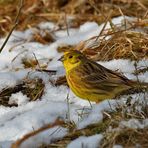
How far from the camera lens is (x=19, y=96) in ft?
17.5

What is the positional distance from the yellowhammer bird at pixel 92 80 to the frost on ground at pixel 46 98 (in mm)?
121

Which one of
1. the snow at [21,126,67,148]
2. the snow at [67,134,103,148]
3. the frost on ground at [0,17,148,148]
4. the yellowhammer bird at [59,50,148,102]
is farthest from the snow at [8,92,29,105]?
the snow at [67,134,103,148]

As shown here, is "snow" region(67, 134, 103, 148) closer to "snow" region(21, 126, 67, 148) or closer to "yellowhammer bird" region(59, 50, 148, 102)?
"snow" region(21, 126, 67, 148)

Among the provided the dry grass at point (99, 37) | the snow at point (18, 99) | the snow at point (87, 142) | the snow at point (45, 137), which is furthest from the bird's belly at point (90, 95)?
the snow at point (87, 142)

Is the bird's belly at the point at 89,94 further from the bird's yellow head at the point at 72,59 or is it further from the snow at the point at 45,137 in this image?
the snow at the point at 45,137

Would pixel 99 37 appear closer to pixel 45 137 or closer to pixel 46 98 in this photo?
pixel 46 98

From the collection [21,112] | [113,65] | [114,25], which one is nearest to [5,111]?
[21,112]

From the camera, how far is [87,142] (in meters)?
3.69

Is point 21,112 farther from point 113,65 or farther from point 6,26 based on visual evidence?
point 6,26

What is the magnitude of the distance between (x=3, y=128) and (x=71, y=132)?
64 cm

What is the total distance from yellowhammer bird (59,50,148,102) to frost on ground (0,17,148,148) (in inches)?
4.8

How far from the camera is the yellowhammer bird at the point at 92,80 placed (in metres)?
5.05

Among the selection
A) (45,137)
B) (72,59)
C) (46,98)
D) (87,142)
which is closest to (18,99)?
(46,98)

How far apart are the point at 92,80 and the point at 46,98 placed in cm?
42
